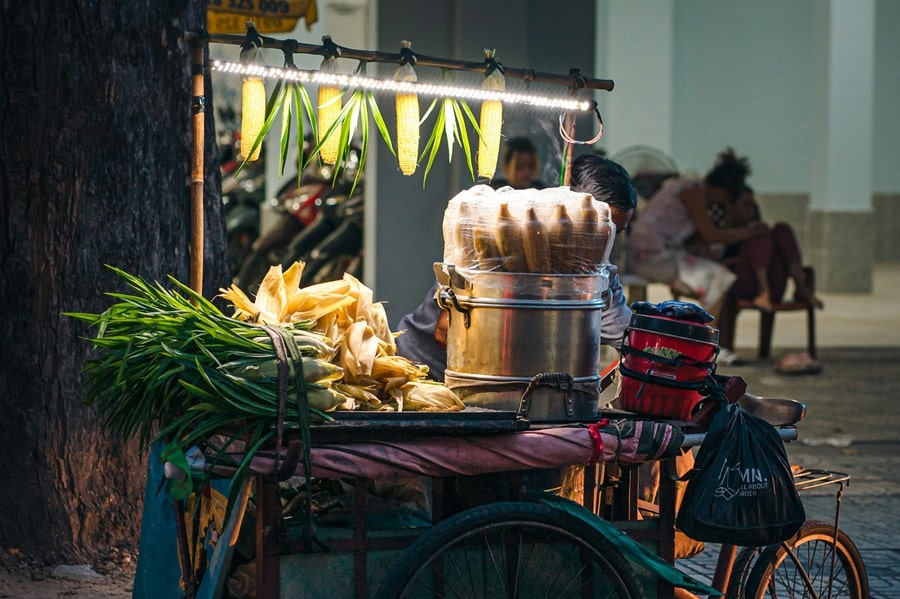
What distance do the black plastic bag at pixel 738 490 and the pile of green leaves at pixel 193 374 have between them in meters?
1.06

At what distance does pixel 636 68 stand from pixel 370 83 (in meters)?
13.7

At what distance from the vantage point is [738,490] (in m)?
3.35

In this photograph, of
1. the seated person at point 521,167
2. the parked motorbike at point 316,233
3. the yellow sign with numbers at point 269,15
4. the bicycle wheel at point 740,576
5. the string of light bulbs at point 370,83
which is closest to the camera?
the string of light bulbs at point 370,83

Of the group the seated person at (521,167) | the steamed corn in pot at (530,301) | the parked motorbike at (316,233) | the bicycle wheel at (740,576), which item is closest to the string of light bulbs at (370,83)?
the steamed corn in pot at (530,301)

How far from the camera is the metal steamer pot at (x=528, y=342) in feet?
11.2

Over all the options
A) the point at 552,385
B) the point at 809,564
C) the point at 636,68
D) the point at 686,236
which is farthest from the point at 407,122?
the point at 636,68

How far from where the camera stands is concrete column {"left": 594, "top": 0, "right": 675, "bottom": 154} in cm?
1658

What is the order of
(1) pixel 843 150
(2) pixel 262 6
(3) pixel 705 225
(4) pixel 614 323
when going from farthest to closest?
(1) pixel 843 150, (3) pixel 705 225, (2) pixel 262 6, (4) pixel 614 323

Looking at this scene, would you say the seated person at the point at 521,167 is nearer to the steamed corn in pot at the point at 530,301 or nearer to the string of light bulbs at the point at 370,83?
the string of light bulbs at the point at 370,83

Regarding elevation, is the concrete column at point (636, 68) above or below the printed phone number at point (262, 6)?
above

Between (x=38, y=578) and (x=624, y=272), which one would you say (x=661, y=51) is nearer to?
(x=624, y=272)

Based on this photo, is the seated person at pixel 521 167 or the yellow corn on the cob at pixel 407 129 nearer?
the yellow corn on the cob at pixel 407 129

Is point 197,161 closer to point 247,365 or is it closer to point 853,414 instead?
point 247,365

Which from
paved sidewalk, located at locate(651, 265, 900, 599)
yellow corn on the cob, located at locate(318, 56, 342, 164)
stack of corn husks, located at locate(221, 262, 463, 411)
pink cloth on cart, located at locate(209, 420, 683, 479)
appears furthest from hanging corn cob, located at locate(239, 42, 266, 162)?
paved sidewalk, located at locate(651, 265, 900, 599)
